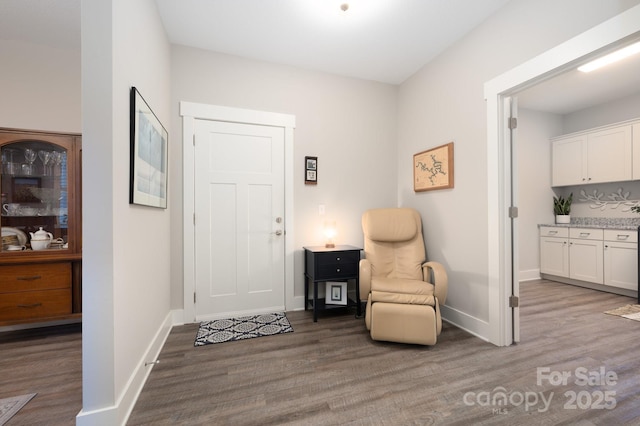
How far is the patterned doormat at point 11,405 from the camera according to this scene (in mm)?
1389

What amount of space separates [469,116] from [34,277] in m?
4.08

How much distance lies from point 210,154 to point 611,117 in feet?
18.1

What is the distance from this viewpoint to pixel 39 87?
2.45 metres

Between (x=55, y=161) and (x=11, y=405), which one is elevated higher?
(x=55, y=161)

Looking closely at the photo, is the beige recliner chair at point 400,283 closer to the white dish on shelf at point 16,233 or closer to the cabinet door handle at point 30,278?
the cabinet door handle at point 30,278

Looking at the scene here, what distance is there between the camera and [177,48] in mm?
2562

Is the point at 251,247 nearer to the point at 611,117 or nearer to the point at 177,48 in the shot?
the point at 177,48

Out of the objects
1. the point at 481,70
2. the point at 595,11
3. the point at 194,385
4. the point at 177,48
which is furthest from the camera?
the point at 177,48

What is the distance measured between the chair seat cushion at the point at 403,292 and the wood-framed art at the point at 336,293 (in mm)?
561

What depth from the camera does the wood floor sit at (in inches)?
55.0

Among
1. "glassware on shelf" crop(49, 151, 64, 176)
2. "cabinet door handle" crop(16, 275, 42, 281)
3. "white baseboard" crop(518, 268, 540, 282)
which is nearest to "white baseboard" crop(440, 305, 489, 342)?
"white baseboard" crop(518, 268, 540, 282)

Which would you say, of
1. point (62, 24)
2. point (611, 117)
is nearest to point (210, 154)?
point (62, 24)

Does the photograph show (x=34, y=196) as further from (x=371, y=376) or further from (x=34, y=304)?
(x=371, y=376)

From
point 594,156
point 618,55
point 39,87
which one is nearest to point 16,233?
point 39,87
